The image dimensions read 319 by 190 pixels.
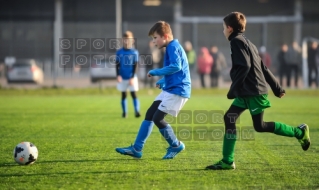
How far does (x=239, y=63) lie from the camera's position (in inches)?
257

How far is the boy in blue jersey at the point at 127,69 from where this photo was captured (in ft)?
45.3

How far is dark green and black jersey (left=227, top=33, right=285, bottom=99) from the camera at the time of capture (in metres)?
6.53

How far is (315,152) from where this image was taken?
8289 mm

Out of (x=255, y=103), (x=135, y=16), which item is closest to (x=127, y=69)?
(x=255, y=103)

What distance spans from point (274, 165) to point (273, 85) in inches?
38.6

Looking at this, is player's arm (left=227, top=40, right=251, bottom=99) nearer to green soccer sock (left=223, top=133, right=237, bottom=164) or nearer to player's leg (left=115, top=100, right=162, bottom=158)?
green soccer sock (left=223, top=133, right=237, bottom=164)

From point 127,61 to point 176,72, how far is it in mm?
6486

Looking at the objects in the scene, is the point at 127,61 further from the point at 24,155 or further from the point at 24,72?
the point at 24,72

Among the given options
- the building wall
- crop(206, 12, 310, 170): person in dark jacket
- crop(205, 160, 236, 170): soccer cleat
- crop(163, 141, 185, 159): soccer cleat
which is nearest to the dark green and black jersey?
crop(206, 12, 310, 170): person in dark jacket

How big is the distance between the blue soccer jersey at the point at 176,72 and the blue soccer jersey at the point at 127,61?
6.28 m

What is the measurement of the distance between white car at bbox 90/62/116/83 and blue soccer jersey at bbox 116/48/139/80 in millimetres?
12920

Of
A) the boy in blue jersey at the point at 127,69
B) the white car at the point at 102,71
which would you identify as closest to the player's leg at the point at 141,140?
the boy in blue jersey at the point at 127,69

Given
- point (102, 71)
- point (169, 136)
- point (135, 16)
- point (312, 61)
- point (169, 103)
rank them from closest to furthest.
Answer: point (169, 103), point (169, 136), point (312, 61), point (102, 71), point (135, 16)

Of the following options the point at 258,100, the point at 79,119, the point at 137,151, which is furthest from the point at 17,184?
the point at 79,119
